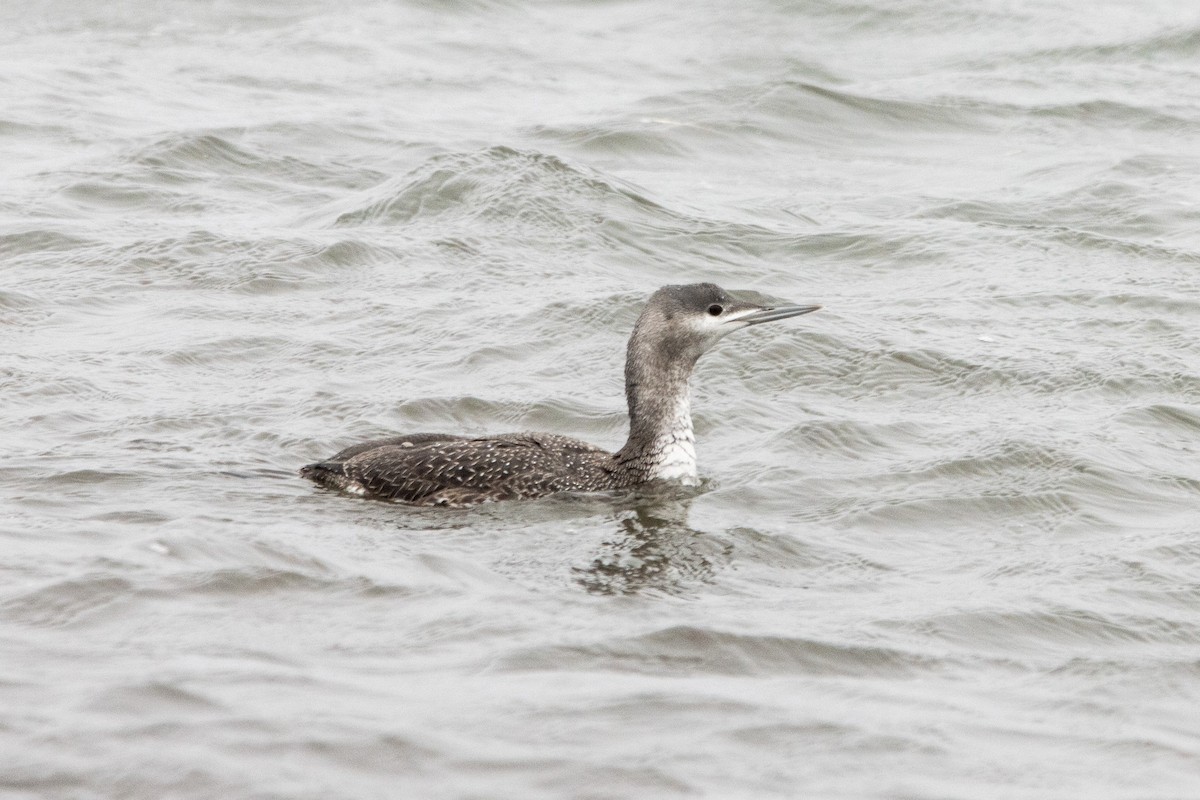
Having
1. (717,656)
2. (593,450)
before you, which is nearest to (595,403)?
(593,450)

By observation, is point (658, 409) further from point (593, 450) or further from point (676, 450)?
point (593, 450)

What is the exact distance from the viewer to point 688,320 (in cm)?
907

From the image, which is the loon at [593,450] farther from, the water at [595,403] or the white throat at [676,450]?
the water at [595,403]

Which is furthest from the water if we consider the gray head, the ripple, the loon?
the gray head

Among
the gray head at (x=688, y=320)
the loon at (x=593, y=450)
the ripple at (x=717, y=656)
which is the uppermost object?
the gray head at (x=688, y=320)

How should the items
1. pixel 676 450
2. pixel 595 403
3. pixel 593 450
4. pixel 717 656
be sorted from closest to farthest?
pixel 717 656 → pixel 676 450 → pixel 593 450 → pixel 595 403

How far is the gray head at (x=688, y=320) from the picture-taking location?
29.7 feet

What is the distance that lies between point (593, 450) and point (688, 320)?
0.80 meters

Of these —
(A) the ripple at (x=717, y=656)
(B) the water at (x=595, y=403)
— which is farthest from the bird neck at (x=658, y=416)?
(A) the ripple at (x=717, y=656)

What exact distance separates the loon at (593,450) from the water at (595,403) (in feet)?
0.46

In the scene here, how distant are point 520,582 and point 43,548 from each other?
192cm

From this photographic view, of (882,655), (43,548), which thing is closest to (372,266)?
(43,548)

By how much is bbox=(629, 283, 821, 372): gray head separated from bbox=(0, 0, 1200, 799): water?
701 mm

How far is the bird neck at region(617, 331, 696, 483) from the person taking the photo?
29.5 ft
